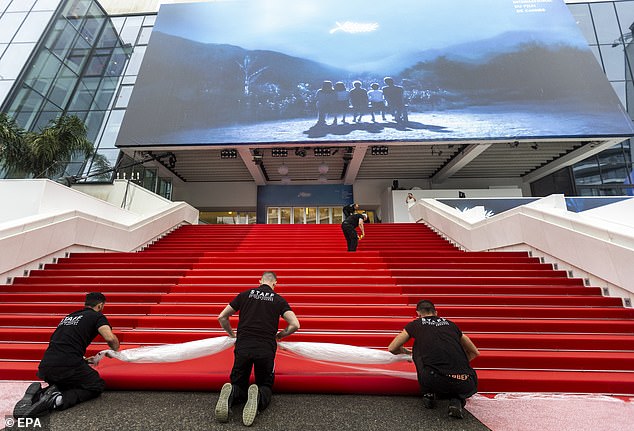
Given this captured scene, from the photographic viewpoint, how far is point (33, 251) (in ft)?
18.0

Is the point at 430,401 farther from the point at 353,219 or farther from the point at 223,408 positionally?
→ the point at 353,219

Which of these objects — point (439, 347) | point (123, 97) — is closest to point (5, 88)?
point (123, 97)

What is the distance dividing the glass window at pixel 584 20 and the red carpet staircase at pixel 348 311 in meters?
19.7

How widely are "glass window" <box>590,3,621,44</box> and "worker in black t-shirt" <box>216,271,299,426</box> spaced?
80.7ft

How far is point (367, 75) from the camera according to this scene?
14.4 metres

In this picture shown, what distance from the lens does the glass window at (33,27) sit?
46.2ft

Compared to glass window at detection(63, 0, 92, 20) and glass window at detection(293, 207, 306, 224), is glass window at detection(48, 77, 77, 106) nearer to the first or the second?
glass window at detection(63, 0, 92, 20)

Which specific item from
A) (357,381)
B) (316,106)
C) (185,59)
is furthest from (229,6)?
(357,381)

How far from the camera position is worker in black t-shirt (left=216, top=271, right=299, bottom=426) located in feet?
7.36

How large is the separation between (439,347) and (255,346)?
1.37m

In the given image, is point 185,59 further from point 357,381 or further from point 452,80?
point 357,381

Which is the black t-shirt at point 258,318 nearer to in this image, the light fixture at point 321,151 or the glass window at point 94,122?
the light fixture at point 321,151

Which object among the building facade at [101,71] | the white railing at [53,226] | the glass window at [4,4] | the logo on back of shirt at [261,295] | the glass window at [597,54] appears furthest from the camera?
the glass window at [597,54]

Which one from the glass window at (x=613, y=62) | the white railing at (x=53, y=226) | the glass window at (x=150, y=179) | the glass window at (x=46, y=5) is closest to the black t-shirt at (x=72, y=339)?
the white railing at (x=53, y=226)
